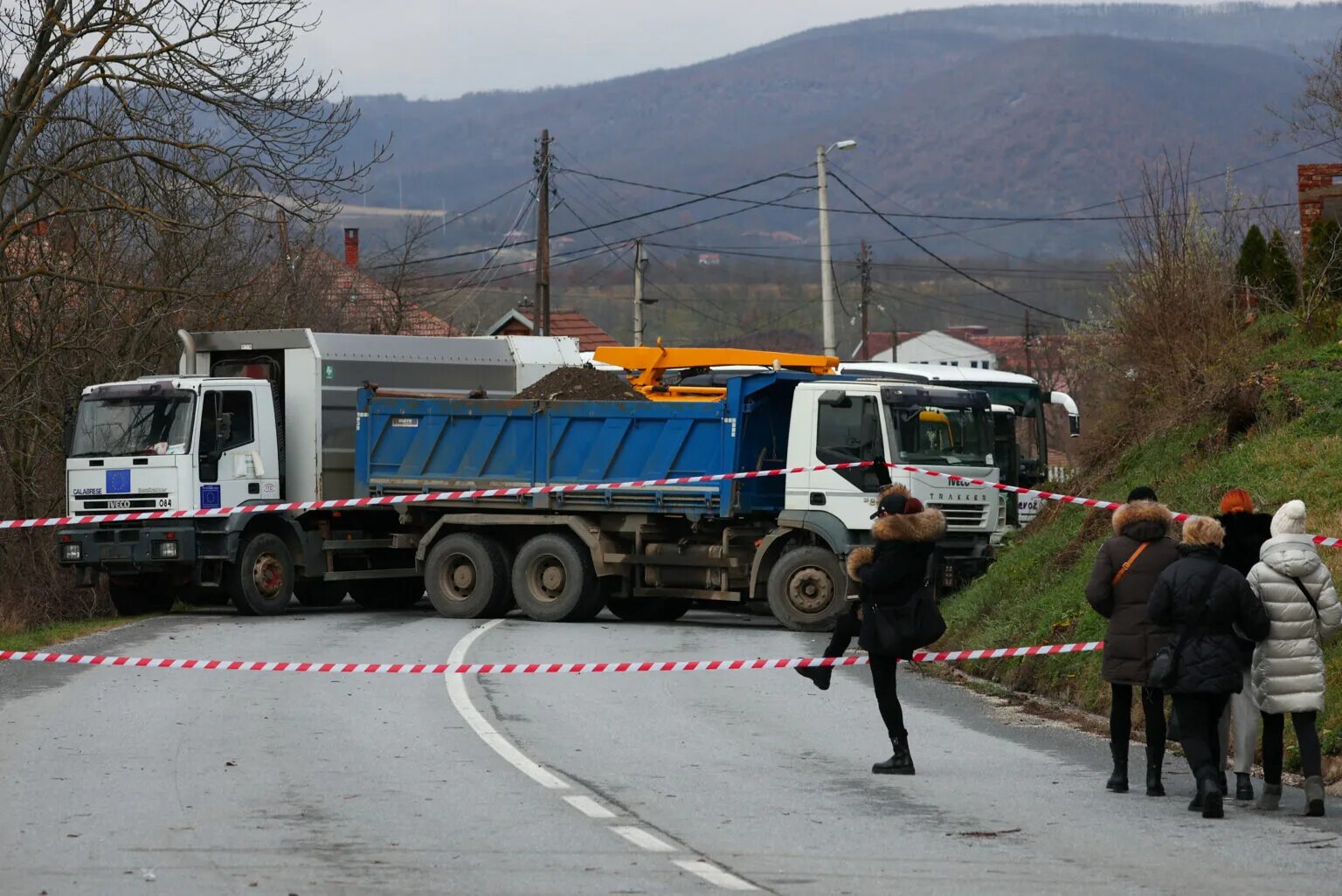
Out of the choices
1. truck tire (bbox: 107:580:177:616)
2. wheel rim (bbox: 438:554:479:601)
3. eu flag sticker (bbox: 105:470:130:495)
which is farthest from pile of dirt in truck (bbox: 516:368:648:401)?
truck tire (bbox: 107:580:177:616)

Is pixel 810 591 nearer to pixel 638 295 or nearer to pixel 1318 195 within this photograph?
pixel 1318 195

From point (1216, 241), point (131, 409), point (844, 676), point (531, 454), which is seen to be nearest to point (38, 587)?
point (131, 409)

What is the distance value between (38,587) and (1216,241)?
16.7m

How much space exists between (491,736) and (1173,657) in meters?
4.39

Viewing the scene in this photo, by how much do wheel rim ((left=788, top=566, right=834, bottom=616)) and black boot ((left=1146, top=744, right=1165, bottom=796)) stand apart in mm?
9807

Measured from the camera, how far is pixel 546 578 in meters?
21.1

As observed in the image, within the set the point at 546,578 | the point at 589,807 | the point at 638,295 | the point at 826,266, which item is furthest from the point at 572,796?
the point at 638,295

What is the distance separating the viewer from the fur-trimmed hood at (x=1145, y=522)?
9484mm

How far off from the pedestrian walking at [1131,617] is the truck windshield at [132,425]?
1428cm

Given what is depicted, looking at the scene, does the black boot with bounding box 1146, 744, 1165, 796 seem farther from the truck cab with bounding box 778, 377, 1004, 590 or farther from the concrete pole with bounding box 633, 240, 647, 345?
the concrete pole with bounding box 633, 240, 647, 345

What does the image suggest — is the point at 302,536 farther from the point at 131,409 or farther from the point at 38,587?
the point at 38,587

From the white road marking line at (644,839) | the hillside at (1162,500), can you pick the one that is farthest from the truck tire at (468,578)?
the white road marking line at (644,839)

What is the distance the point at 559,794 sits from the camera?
9.00 meters

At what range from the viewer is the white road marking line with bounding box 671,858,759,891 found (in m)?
6.86
